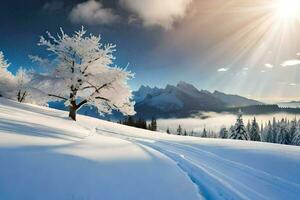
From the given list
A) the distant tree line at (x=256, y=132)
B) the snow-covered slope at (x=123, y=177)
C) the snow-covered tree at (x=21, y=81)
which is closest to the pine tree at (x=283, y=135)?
the distant tree line at (x=256, y=132)

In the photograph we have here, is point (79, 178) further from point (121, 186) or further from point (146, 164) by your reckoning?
point (146, 164)

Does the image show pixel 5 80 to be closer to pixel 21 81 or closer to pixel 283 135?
pixel 21 81

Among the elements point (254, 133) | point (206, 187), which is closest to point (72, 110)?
point (206, 187)

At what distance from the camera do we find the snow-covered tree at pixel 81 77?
1099 inches

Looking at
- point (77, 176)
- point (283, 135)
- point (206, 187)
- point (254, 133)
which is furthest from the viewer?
point (283, 135)

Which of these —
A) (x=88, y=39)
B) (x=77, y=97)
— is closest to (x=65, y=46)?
(x=88, y=39)

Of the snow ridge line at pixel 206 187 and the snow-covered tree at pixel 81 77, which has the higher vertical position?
the snow-covered tree at pixel 81 77

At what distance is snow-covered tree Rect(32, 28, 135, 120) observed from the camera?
27.9 meters

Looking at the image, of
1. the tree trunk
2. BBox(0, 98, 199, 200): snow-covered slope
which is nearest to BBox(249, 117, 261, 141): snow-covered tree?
the tree trunk

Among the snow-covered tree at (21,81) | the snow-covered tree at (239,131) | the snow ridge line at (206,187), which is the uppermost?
the snow-covered tree at (21,81)

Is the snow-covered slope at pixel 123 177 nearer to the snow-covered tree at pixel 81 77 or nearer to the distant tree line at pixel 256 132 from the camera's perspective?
the snow-covered tree at pixel 81 77

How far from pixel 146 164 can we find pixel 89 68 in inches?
797

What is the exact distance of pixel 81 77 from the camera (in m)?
27.4

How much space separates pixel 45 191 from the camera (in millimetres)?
5492
